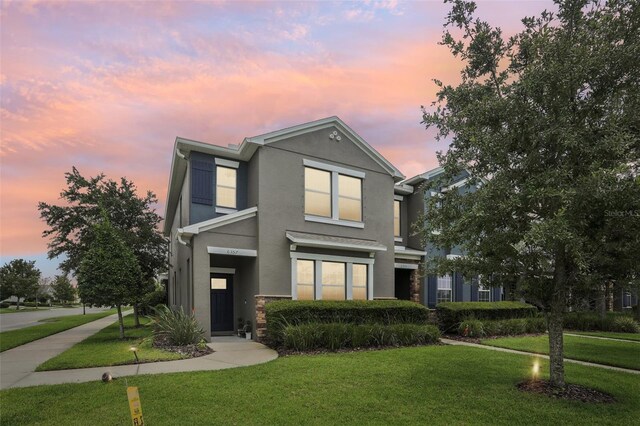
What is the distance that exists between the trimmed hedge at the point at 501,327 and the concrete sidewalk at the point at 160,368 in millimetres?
8292

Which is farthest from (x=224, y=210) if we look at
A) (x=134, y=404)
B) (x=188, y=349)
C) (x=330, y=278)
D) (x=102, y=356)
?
(x=134, y=404)

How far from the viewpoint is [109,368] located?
361 inches

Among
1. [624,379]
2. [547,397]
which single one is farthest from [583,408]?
[624,379]

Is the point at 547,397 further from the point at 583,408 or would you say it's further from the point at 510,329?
the point at 510,329

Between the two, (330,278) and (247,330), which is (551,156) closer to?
(330,278)

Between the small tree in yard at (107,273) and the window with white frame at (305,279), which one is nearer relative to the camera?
the small tree in yard at (107,273)

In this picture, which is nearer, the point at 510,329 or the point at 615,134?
the point at 615,134

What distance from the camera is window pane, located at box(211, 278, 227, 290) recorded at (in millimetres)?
15719

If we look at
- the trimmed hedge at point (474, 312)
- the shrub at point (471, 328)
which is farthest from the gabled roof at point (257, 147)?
the shrub at point (471, 328)

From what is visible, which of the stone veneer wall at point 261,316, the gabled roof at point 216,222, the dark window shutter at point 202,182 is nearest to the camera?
the gabled roof at point 216,222

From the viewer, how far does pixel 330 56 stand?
13.1 metres

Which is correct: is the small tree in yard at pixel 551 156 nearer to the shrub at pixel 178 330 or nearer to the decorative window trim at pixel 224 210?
the shrub at pixel 178 330

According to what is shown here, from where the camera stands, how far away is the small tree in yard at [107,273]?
1377 cm

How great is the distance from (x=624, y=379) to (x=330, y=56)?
11.6 meters
